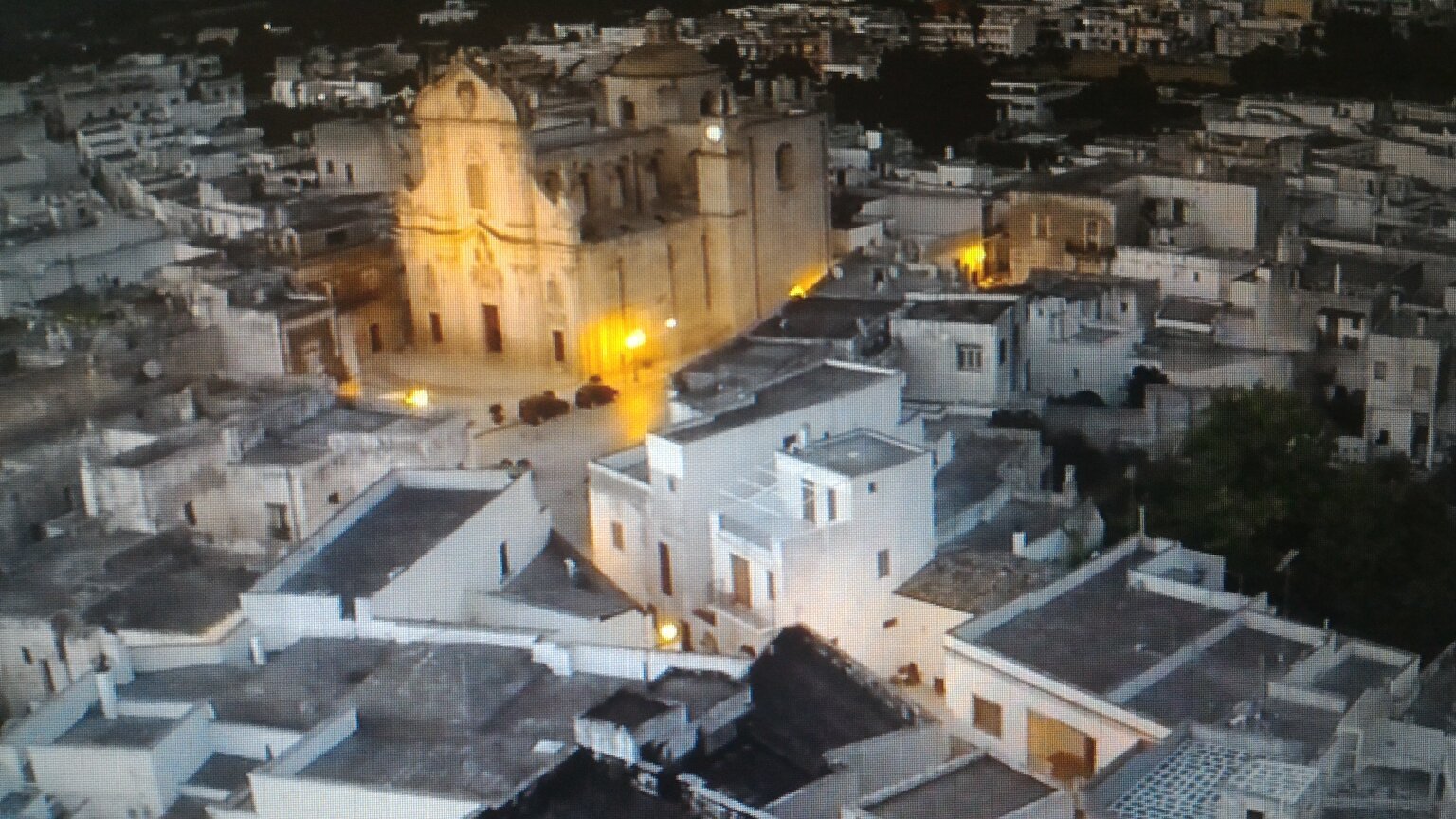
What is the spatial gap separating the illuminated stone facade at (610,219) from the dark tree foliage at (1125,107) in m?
18.6

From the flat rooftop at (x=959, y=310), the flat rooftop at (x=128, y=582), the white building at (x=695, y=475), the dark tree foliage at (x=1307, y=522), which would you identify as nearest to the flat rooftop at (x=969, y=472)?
the white building at (x=695, y=475)

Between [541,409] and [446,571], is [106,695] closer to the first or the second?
[446,571]

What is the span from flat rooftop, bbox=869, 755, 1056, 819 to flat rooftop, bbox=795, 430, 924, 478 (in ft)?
14.8

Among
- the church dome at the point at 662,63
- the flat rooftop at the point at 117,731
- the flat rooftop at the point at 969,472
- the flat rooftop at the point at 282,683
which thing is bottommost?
the flat rooftop at the point at 969,472

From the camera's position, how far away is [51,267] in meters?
32.1

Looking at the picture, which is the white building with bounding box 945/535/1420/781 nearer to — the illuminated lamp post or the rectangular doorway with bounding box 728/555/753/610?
the rectangular doorway with bounding box 728/555/753/610

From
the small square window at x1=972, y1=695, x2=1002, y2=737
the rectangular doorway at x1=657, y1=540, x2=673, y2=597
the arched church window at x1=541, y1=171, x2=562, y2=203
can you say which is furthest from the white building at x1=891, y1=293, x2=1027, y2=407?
the small square window at x1=972, y1=695, x2=1002, y2=737

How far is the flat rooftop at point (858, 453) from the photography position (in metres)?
15.8

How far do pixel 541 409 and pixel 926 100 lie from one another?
85.5 ft

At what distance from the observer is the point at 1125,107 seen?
45031 mm

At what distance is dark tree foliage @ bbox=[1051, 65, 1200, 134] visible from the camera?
43625 millimetres

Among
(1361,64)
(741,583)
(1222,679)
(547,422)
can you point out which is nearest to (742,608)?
(741,583)

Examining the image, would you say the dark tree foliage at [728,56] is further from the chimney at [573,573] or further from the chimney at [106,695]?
the chimney at [106,695]

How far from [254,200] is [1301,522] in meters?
22.9
